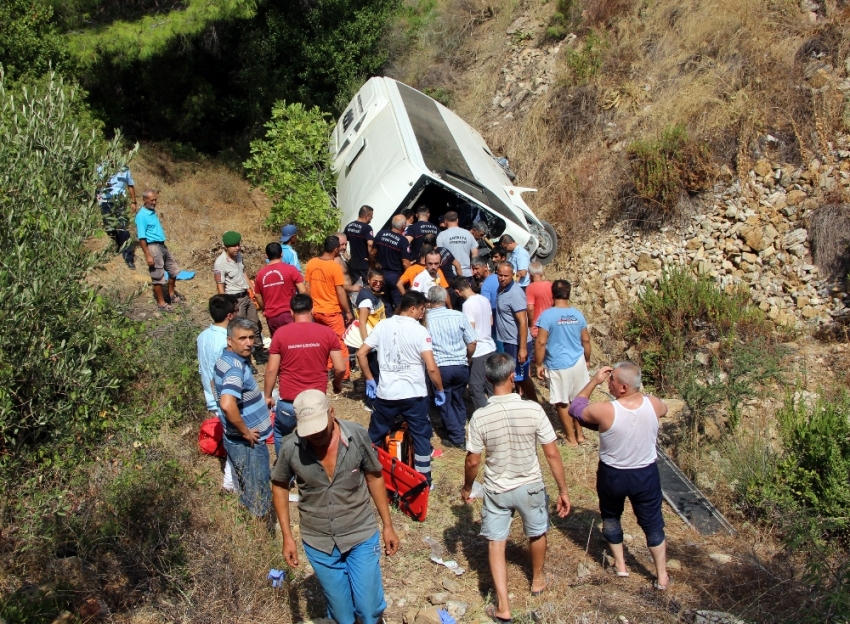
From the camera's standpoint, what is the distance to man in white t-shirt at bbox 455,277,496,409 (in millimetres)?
6500

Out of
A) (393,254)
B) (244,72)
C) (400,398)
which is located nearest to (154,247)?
(393,254)

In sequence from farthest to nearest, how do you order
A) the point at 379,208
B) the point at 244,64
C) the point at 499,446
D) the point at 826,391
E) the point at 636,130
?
1. the point at 244,64
2. the point at 636,130
3. the point at 379,208
4. the point at 826,391
5. the point at 499,446

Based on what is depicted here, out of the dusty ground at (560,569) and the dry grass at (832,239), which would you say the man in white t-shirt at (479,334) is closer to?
the dusty ground at (560,569)

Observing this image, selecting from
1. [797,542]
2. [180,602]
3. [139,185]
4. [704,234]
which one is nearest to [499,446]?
[797,542]

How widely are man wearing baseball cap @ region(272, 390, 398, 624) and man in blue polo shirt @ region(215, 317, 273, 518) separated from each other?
1023 millimetres

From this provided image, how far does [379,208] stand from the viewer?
9.14 m

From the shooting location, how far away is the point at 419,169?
30.1ft

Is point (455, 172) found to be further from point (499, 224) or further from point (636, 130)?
point (636, 130)

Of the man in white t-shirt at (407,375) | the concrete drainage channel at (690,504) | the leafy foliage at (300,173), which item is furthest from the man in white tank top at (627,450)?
the leafy foliage at (300,173)

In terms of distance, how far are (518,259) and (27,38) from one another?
901 centimetres

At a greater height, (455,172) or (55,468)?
(455,172)

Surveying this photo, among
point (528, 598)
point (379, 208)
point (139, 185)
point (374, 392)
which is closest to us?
point (528, 598)

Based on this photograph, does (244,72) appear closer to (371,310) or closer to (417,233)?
(417,233)

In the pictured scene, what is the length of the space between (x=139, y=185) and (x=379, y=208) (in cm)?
661
